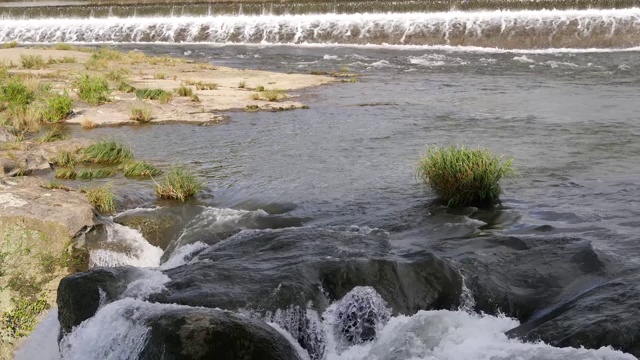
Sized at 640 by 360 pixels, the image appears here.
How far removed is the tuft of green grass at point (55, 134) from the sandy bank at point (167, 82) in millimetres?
805

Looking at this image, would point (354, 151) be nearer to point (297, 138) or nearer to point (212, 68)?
point (297, 138)

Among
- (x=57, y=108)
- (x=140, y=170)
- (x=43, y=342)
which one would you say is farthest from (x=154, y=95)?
(x=43, y=342)

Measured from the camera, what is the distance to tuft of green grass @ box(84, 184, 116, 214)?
537 inches

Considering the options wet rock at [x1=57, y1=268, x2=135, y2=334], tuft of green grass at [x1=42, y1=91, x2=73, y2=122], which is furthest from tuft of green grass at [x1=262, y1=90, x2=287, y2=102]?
wet rock at [x1=57, y1=268, x2=135, y2=334]

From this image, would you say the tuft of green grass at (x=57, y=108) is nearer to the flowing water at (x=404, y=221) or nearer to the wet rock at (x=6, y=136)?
the flowing water at (x=404, y=221)

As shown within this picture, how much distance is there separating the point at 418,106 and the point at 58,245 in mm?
15275

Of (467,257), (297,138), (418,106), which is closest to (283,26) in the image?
(418,106)

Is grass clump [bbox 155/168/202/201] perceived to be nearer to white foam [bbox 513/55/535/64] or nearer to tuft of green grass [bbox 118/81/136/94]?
tuft of green grass [bbox 118/81/136/94]

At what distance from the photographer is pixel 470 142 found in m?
18.5

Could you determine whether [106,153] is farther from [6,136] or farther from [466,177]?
[466,177]

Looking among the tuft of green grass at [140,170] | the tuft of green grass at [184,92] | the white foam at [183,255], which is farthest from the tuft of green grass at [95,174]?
the tuft of green grass at [184,92]

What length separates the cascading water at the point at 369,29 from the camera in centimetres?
3972

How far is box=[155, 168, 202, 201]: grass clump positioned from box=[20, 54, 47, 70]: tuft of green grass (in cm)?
1950

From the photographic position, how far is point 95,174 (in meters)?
16.4
